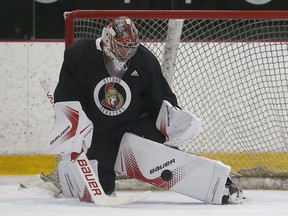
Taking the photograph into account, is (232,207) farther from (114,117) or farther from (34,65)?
(34,65)

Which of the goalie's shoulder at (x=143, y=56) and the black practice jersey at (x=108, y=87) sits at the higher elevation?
the goalie's shoulder at (x=143, y=56)

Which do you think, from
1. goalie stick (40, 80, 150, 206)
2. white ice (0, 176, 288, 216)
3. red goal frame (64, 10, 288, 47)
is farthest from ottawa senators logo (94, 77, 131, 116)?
red goal frame (64, 10, 288, 47)

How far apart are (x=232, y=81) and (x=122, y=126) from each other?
1654mm

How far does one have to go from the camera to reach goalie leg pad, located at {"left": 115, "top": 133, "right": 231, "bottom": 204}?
4.23 m

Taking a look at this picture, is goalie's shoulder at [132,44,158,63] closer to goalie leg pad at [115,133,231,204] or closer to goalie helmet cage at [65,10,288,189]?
goalie leg pad at [115,133,231,204]

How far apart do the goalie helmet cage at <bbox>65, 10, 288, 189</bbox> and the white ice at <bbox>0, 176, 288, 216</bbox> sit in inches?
33.2

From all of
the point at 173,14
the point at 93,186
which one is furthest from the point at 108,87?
the point at 173,14

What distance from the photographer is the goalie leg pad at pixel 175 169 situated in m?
4.23

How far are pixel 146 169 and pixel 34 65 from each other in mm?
2352

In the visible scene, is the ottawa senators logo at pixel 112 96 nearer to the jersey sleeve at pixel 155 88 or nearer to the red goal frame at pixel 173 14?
the jersey sleeve at pixel 155 88

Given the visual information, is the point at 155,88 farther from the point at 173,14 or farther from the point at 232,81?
the point at 232,81

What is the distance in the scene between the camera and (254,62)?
18.8ft

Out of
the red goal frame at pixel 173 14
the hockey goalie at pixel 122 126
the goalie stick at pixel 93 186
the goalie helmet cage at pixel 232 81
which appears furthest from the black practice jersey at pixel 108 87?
the goalie helmet cage at pixel 232 81

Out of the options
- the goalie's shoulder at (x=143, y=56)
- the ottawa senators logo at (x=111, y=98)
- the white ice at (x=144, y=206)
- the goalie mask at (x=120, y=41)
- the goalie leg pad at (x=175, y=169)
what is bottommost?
the white ice at (x=144, y=206)
